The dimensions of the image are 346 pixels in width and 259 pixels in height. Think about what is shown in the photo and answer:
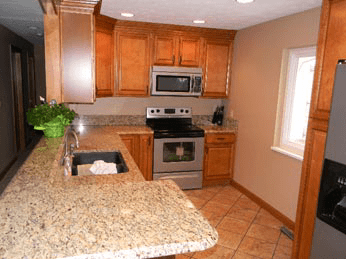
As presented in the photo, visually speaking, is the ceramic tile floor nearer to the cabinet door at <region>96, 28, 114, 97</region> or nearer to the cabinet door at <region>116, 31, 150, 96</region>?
the cabinet door at <region>116, 31, 150, 96</region>

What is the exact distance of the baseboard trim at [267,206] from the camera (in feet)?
10.5

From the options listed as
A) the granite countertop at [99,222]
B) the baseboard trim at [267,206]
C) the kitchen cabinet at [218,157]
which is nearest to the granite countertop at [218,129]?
the kitchen cabinet at [218,157]

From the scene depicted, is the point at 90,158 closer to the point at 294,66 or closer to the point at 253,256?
the point at 253,256

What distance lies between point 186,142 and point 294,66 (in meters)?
1.69

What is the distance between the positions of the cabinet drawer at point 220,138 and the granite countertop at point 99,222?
9.10 ft

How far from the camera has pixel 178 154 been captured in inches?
160

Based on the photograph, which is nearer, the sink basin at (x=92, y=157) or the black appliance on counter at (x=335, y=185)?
the black appliance on counter at (x=335, y=185)

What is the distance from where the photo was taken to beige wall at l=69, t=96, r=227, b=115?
4242mm

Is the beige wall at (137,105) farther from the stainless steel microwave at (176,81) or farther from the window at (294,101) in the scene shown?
the window at (294,101)

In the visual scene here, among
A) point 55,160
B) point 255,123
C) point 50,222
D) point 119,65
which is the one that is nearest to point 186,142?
point 255,123

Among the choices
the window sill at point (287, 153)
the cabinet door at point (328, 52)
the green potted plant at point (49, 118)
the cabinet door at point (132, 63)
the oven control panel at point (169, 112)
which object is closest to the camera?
the cabinet door at point (328, 52)

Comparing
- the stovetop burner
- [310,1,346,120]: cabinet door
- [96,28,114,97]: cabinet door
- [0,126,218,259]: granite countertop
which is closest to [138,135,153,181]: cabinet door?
the stovetop burner

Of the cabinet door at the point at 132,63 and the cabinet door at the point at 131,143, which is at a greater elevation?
the cabinet door at the point at 132,63

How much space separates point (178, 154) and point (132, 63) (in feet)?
4.69
